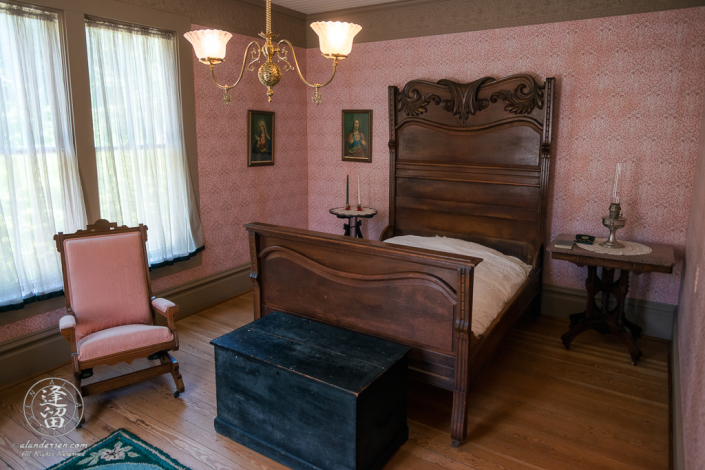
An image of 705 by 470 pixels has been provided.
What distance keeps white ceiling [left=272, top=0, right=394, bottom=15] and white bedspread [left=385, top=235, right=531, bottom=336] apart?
235 cm

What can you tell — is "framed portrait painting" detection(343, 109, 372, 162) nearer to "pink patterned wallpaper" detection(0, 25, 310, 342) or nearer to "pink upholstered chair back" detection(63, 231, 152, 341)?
"pink patterned wallpaper" detection(0, 25, 310, 342)

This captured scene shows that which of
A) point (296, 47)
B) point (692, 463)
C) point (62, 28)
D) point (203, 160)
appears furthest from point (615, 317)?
point (62, 28)

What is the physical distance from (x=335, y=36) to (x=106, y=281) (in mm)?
2239

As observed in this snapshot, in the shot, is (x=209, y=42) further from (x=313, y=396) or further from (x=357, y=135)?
(x=357, y=135)

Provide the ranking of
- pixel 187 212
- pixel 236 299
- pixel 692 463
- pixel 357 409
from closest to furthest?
pixel 692 463 < pixel 357 409 < pixel 187 212 < pixel 236 299

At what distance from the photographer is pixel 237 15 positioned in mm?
4523

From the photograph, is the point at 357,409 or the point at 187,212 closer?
the point at 357,409

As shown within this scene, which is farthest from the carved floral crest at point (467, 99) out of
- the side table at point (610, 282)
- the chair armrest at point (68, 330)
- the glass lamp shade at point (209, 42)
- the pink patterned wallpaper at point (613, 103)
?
the chair armrest at point (68, 330)

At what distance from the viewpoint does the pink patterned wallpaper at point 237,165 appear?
4.41m

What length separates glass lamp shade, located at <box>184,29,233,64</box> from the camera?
239 centimetres

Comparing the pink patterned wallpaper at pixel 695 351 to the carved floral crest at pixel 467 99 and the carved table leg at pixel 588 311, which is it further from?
the carved floral crest at pixel 467 99

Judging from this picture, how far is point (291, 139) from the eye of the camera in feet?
17.7

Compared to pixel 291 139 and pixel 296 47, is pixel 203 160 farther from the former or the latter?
pixel 296 47

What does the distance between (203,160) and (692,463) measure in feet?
13.1
